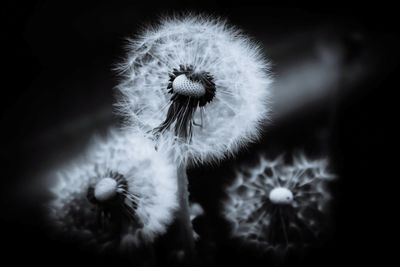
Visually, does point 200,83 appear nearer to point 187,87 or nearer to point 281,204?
point 187,87

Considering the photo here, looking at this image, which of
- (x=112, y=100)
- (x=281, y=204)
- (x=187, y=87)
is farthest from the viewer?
(x=112, y=100)

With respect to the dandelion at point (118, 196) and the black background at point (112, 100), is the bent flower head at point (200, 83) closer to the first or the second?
the dandelion at point (118, 196)

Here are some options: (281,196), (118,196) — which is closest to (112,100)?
(118,196)

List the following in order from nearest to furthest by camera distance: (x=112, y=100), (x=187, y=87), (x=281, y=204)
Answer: (x=187, y=87)
(x=281, y=204)
(x=112, y=100)

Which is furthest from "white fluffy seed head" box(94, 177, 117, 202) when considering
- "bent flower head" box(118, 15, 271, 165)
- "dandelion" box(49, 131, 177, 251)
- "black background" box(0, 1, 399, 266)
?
"black background" box(0, 1, 399, 266)

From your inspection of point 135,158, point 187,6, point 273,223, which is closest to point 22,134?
point 135,158

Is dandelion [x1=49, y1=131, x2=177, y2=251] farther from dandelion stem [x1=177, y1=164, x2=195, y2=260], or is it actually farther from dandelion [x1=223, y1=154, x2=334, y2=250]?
dandelion [x1=223, y1=154, x2=334, y2=250]
